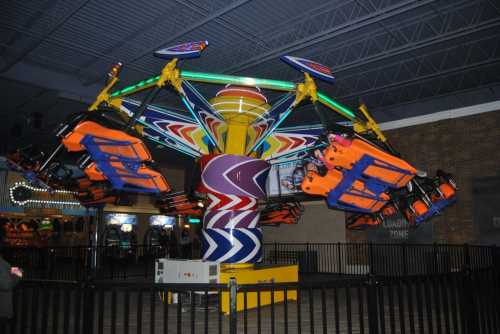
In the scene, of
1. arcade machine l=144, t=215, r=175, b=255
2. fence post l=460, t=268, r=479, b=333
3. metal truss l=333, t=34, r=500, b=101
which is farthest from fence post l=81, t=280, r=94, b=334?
arcade machine l=144, t=215, r=175, b=255

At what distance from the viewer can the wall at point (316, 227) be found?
20609 mm

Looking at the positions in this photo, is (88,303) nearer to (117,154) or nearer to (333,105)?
(117,154)

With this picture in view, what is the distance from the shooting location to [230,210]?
34.5 ft

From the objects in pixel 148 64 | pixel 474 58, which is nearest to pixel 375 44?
pixel 474 58

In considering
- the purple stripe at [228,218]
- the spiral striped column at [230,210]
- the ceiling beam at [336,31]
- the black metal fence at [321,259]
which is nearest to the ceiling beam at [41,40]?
the ceiling beam at [336,31]

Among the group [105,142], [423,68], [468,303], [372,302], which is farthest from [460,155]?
[372,302]

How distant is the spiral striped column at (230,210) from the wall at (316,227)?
34.9 feet

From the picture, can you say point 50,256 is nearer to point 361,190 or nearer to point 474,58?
point 361,190

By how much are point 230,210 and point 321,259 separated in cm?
1125

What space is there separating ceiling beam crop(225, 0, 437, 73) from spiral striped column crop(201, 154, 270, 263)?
4868mm

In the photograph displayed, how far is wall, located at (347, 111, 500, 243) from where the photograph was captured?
53.4ft

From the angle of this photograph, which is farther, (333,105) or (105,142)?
(333,105)

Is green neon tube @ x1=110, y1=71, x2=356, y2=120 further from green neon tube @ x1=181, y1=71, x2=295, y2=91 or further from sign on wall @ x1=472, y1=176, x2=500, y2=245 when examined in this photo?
sign on wall @ x1=472, y1=176, x2=500, y2=245

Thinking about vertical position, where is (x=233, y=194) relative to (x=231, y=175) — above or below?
below
